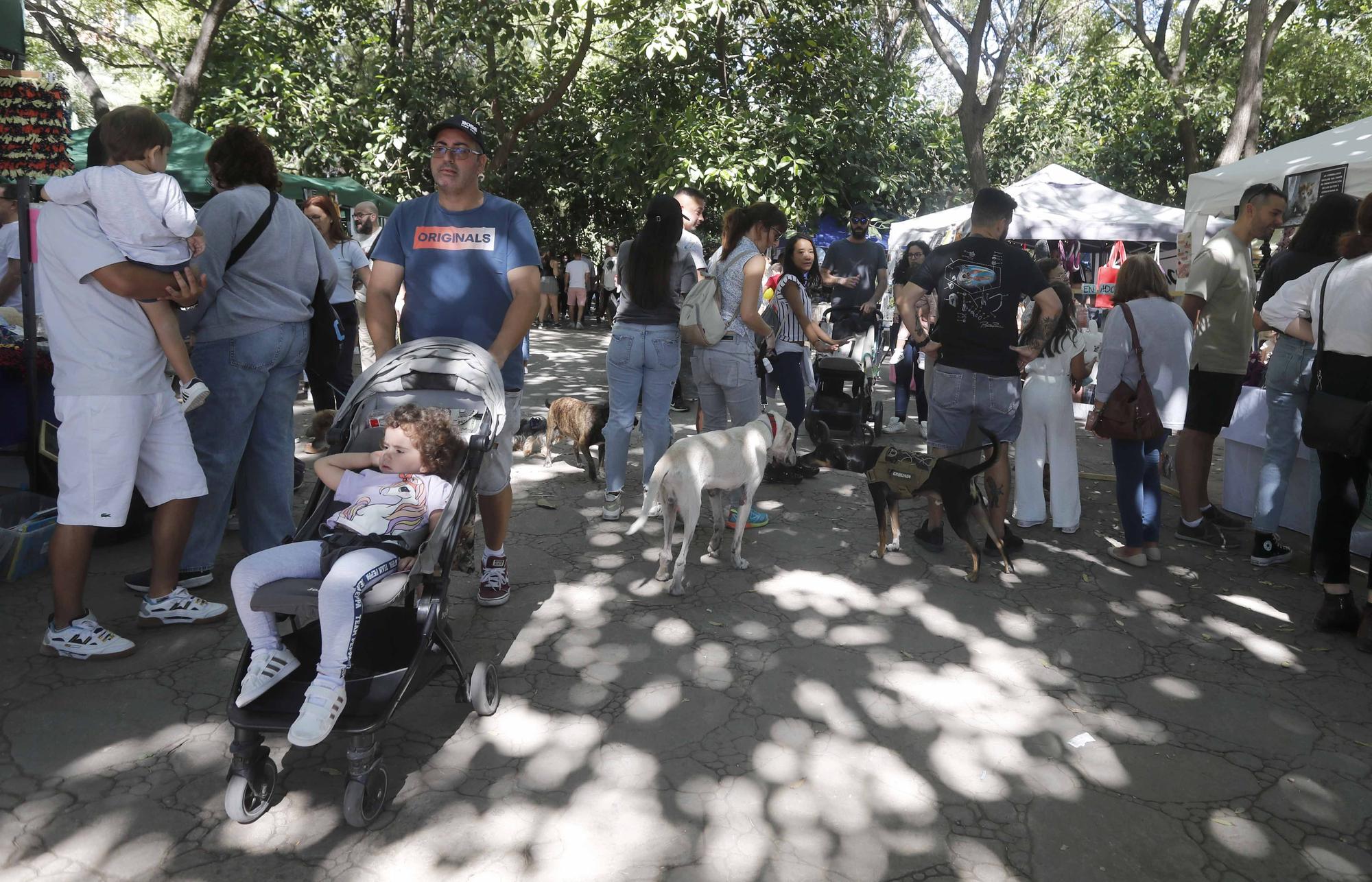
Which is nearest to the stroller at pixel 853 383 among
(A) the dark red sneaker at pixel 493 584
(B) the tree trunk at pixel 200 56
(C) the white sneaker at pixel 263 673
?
(A) the dark red sneaker at pixel 493 584

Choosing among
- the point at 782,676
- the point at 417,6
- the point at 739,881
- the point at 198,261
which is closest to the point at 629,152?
the point at 417,6

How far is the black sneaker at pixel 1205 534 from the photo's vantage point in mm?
5473

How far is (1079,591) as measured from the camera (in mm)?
4750

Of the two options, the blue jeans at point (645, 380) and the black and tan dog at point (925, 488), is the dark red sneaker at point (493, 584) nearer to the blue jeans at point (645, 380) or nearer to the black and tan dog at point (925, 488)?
the blue jeans at point (645, 380)

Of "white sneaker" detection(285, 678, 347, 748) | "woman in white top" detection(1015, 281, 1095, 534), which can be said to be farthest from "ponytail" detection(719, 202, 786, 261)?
"white sneaker" detection(285, 678, 347, 748)

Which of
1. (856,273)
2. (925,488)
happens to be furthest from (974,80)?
(925,488)

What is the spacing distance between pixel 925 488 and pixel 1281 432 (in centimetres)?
222

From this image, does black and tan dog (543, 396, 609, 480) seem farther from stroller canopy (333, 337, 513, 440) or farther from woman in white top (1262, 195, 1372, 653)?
woman in white top (1262, 195, 1372, 653)

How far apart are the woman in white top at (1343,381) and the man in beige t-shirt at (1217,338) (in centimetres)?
92

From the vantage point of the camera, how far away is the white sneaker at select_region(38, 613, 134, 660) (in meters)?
3.48

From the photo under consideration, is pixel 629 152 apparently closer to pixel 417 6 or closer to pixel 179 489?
pixel 417 6

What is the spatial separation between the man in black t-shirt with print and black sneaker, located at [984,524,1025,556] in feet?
0.74

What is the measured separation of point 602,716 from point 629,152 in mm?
12920

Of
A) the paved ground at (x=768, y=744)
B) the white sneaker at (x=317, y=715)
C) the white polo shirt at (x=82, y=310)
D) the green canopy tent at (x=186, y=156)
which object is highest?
the green canopy tent at (x=186, y=156)
